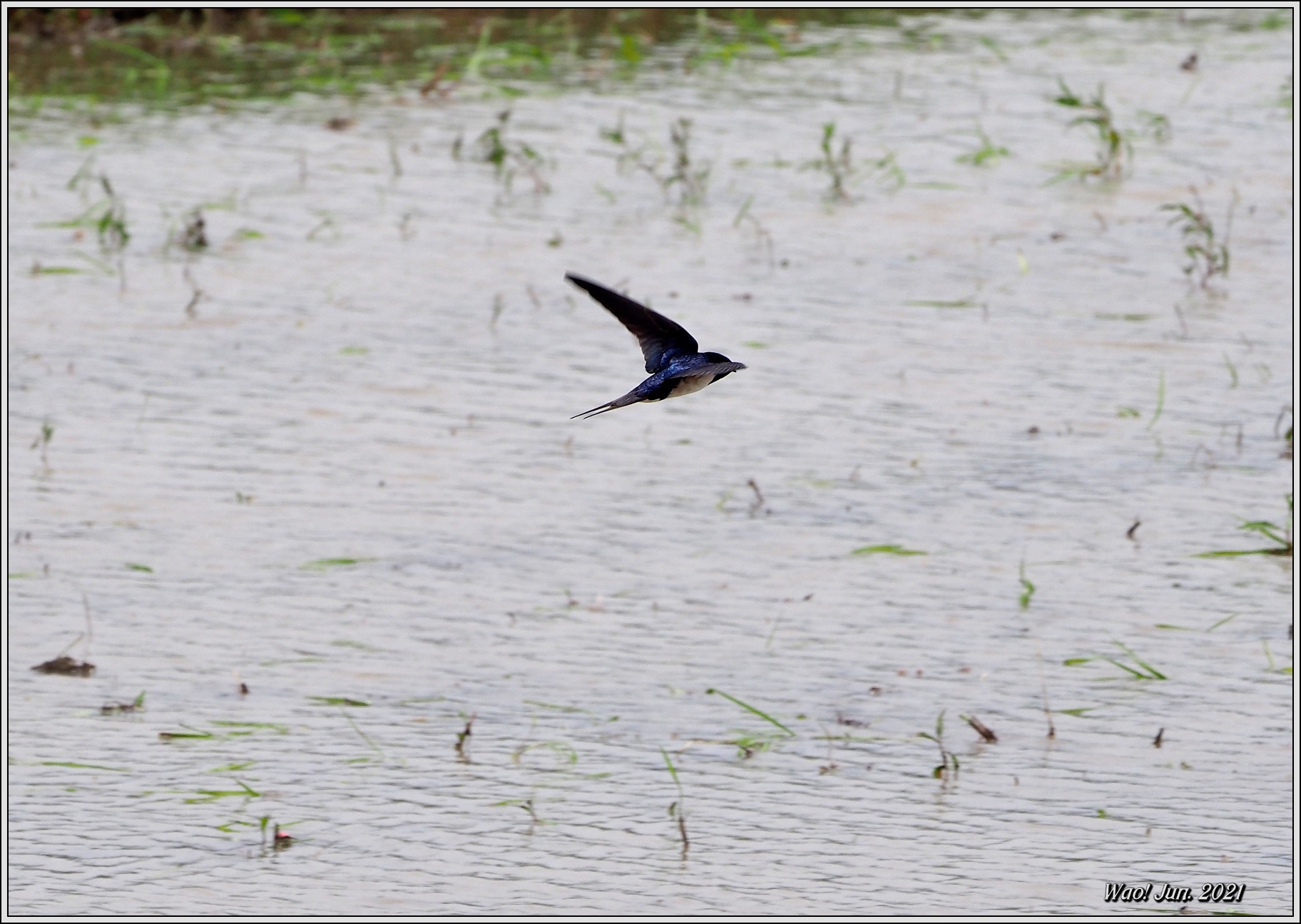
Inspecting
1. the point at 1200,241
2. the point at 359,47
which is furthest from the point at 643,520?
the point at 359,47

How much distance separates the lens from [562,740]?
176 inches

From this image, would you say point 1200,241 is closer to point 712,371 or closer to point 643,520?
point 643,520

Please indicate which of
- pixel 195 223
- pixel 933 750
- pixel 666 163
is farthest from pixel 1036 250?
pixel 933 750

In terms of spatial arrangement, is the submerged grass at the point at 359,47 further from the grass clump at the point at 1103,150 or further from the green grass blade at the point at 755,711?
the green grass blade at the point at 755,711

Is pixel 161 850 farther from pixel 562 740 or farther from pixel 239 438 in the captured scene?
pixel 239 438

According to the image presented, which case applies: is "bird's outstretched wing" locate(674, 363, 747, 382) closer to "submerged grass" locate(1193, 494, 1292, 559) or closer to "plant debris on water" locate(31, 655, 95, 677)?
"plant debris on water" locate(31, 655, 95, 677)

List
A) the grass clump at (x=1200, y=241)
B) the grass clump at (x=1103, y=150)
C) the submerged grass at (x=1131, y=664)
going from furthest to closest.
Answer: the grass clump at (x=1103, y=150) < the grass clump at (x=1200, y=241) < the submerged grass at (x=1131, y=664)

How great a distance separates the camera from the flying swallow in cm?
353

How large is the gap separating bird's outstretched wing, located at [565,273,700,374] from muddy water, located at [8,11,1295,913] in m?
0.95

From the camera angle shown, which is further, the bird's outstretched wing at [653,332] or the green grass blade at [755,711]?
the green grass blade at [755,711]

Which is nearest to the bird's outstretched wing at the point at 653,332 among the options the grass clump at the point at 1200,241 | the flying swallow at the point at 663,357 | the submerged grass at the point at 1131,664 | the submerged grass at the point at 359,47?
the flying swallow at the point at 663,357

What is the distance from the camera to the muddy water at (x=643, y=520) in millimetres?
4117

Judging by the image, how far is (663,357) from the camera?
378 centimetres

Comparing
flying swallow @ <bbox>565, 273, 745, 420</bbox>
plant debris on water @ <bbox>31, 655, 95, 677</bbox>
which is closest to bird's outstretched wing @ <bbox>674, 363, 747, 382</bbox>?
flying swallow @ <bbox>565, 273, 745, 420</bbox>
